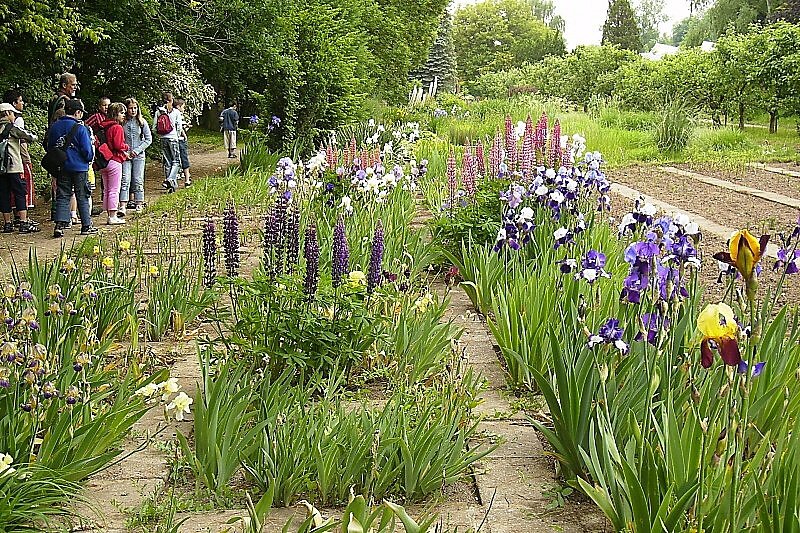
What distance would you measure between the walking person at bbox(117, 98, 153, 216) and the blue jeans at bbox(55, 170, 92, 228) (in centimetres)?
103

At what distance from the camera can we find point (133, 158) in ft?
32.4

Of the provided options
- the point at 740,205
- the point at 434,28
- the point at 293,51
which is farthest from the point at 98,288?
the point at 434,28

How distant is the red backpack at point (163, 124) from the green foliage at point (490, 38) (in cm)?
5178

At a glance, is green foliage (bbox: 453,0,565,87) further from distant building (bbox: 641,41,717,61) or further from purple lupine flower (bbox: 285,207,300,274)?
purple lupine flower (bbox: 285,207,300,274)

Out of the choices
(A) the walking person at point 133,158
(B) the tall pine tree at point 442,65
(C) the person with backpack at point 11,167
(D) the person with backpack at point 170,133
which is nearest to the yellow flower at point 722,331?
(C) the person with backpack at point 11,167

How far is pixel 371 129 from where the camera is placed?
12445 mm

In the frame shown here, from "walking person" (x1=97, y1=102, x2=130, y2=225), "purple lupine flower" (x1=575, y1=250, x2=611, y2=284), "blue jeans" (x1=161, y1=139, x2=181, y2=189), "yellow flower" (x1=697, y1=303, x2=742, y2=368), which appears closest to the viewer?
"yellow flower" (x1=697, y1=303, x2=742, y2=368)

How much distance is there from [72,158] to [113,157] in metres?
0.86

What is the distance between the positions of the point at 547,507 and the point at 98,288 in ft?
8.38

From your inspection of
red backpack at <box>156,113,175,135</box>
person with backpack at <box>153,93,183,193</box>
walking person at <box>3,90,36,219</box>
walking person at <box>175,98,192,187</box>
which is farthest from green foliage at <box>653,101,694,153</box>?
walking person at <box>3,90,36,219</box>

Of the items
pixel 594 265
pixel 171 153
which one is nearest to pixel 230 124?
pixel 171 153

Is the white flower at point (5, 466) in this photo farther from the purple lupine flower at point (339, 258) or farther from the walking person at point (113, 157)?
the walking person at point (113, 157)

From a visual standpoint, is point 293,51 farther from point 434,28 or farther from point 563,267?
point 434,28

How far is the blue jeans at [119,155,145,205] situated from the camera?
31.4ft
